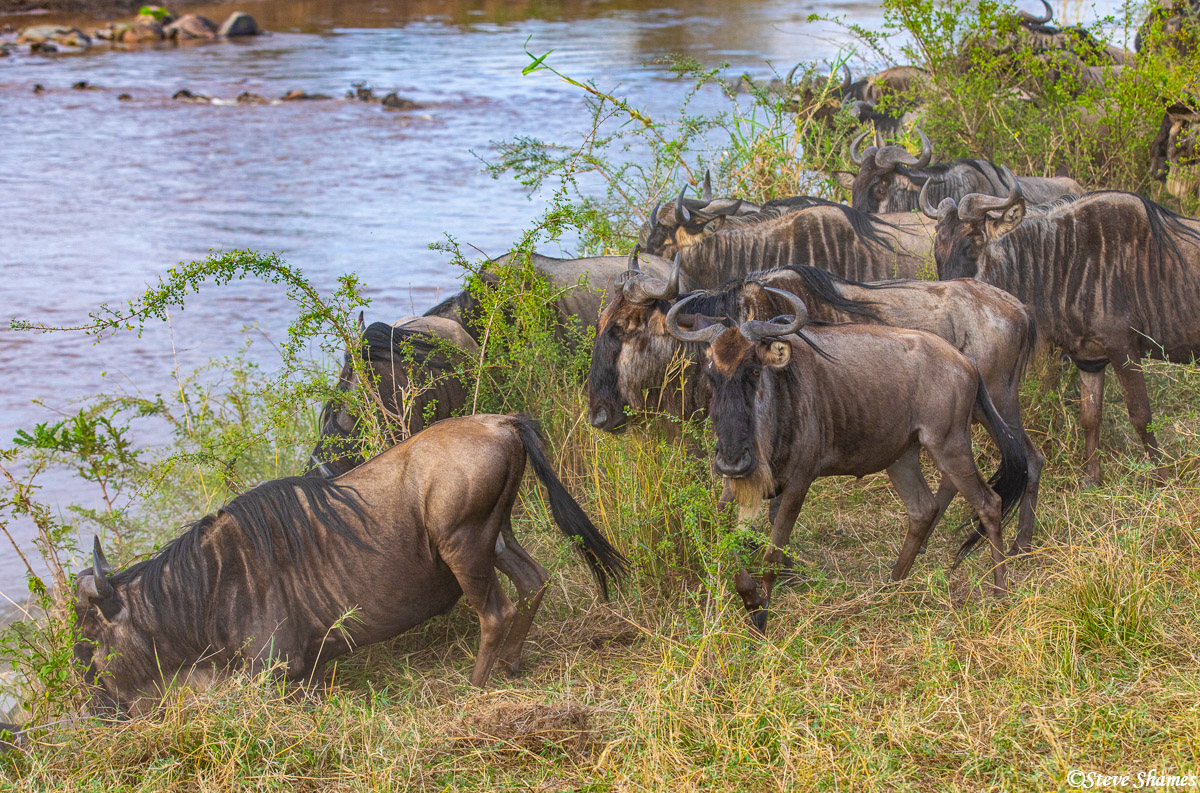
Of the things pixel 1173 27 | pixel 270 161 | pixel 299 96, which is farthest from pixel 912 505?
pixel 299 96

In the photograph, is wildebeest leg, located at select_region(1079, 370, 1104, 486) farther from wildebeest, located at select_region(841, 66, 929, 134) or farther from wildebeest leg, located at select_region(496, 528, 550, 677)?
wildebeest, located at select_region(841, 66, 929, 134)

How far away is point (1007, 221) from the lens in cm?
562

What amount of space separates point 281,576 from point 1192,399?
4.62 meters

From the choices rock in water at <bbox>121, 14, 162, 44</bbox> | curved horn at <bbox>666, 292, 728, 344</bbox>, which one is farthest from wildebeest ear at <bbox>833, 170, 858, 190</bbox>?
rock in water at <bbox>121, 14, 162, 44</bbox>

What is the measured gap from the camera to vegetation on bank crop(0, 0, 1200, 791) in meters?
3.32

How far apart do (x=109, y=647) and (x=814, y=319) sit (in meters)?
2.99

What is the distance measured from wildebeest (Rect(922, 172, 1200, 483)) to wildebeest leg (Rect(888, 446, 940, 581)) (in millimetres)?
1295

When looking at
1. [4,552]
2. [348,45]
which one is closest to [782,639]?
[4,552]

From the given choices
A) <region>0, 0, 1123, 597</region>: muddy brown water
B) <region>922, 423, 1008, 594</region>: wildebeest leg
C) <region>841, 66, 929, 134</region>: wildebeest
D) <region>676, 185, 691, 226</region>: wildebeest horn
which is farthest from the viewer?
<region>0, 0, 1123, 597</region>: muddy brown water

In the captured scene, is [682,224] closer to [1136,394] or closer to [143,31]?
[1136,394]

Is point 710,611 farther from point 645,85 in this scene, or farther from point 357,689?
point 645,85

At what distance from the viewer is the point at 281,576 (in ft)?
13.9

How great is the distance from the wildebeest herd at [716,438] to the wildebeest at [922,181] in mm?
1529

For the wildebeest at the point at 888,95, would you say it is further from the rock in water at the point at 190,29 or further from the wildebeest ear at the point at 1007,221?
the rock in water at the point at 190,29
